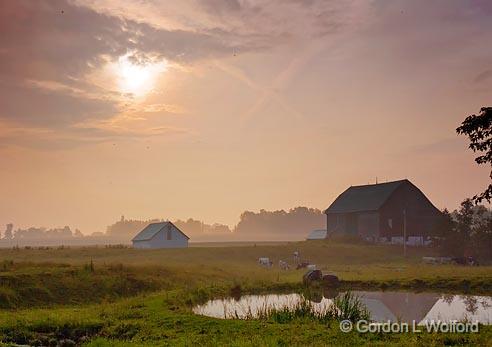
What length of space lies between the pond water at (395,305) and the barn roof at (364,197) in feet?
188

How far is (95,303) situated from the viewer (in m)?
33.8

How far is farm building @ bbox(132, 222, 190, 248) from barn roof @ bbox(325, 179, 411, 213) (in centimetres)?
2961

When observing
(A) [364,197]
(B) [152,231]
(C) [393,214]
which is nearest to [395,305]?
(C) [393,214]

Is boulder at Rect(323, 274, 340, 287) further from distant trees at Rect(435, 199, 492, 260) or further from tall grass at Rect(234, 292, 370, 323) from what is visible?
distant trees at Rect(435, 199, 492, 260)

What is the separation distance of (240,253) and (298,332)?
54.4 m

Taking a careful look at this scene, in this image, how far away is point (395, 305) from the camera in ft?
105

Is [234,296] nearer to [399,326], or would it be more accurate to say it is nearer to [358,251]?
[399,326]

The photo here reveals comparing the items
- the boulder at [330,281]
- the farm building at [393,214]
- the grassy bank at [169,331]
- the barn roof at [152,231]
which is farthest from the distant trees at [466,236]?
the grassy bank at [169,331]

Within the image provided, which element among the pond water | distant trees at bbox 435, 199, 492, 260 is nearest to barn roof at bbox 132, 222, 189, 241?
distant trees at bbox 435, 199, 492, 260

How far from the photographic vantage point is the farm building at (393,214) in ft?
299

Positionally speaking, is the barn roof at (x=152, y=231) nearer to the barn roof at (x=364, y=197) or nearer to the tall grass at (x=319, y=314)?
the barn roof at (x=364, y=197)

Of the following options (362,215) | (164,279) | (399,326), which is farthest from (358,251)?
(399,326)

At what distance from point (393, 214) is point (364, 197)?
8.76 m

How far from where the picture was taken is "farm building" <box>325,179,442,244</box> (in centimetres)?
9125
